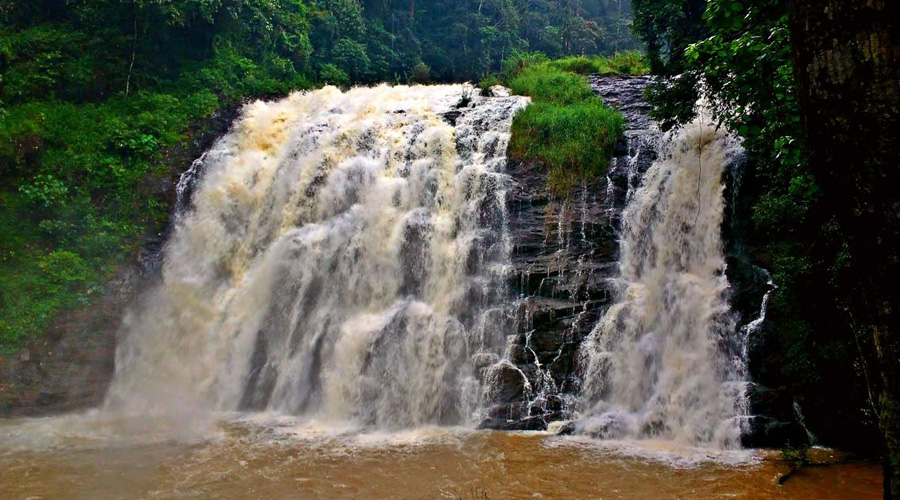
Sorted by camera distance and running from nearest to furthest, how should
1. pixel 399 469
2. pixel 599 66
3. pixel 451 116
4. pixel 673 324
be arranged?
1. pixel 399 469
2. pixel 673 324
3. pixel 451 116
4. pixel 599 66

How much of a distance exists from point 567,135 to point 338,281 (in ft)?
21.0

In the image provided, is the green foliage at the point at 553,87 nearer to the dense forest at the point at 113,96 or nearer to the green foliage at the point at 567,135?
the green foliage at the point at 567,135

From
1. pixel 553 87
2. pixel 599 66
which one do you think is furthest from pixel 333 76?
pixel 599 66

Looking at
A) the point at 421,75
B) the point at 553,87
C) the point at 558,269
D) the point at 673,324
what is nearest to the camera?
the point at 673,324

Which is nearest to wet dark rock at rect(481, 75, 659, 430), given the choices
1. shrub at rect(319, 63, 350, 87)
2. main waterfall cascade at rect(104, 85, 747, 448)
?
main waterfall cascade at rect(104, 85, 747, 448)

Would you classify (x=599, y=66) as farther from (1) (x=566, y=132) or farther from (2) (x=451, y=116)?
(1) (x=566, y=132)

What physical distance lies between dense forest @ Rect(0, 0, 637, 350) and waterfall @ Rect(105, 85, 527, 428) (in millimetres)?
1524

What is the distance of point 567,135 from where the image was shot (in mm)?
13812

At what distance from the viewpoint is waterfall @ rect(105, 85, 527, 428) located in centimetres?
1134

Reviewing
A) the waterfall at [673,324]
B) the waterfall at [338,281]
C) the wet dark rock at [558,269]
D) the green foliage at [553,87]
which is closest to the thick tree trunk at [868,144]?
the waterfall at [673,324]

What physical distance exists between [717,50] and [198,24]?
59.1ft

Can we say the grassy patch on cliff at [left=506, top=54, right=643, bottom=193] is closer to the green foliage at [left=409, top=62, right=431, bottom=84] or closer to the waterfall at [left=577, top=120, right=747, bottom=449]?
the waterfall at [left=577, top=120, right=747, bottom=449]

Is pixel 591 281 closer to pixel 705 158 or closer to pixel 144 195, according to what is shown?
pixel 705 158

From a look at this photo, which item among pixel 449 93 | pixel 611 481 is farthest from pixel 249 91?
pixel 611 481
